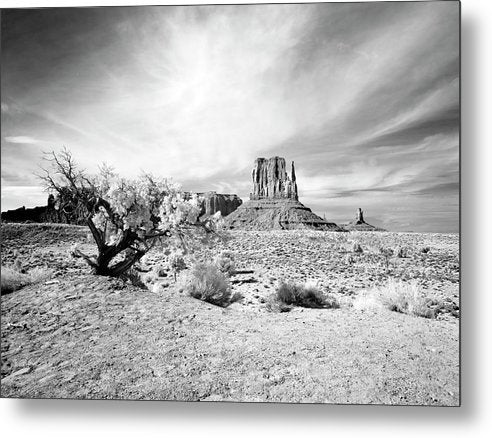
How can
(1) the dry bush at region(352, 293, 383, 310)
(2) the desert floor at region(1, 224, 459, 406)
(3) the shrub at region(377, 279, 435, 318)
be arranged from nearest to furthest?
(2) the desert floor at region(1, 224, 459, 406)
(3) the shrub at region(377, 279, 435, 318)
(1) the dry bush at region(352, 293, 383, 310)

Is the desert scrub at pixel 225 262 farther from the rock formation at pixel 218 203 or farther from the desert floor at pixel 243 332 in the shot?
the rock formation at pixel 218 203

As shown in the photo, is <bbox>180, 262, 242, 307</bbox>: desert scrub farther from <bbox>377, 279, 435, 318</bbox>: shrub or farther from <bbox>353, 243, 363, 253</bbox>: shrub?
<bbox>377, 279, 435, 318</bbox>: shrub

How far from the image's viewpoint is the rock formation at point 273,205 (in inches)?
138

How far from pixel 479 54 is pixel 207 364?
4.19m

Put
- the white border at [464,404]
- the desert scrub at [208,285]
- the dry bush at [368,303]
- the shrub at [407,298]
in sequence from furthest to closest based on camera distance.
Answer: the desert scrub at [208,285]
the dry bush at [368,303]
the shrub at [407,298]
the white border at [464,404]

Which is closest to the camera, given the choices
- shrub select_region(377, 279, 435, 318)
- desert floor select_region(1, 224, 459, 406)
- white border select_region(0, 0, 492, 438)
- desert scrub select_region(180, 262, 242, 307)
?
desert floor select_region(1, 224, 459, 406)

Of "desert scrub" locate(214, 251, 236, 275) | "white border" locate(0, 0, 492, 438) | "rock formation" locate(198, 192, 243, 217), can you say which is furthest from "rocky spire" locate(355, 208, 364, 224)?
Answer: "desert scrub" locate(214, 251, 236, 275)

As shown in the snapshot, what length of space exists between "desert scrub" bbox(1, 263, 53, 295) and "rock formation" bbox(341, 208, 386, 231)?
140 inches

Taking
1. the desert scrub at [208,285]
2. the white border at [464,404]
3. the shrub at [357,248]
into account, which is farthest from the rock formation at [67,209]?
the white border at [464,404]

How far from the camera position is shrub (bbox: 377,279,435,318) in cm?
349

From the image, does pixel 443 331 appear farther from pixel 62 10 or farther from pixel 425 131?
pixel 62 10

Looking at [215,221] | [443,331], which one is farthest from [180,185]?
[443,331]

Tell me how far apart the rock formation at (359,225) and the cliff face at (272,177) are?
66cm

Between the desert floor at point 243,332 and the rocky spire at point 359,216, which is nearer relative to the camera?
the desert floor at point 243,332
